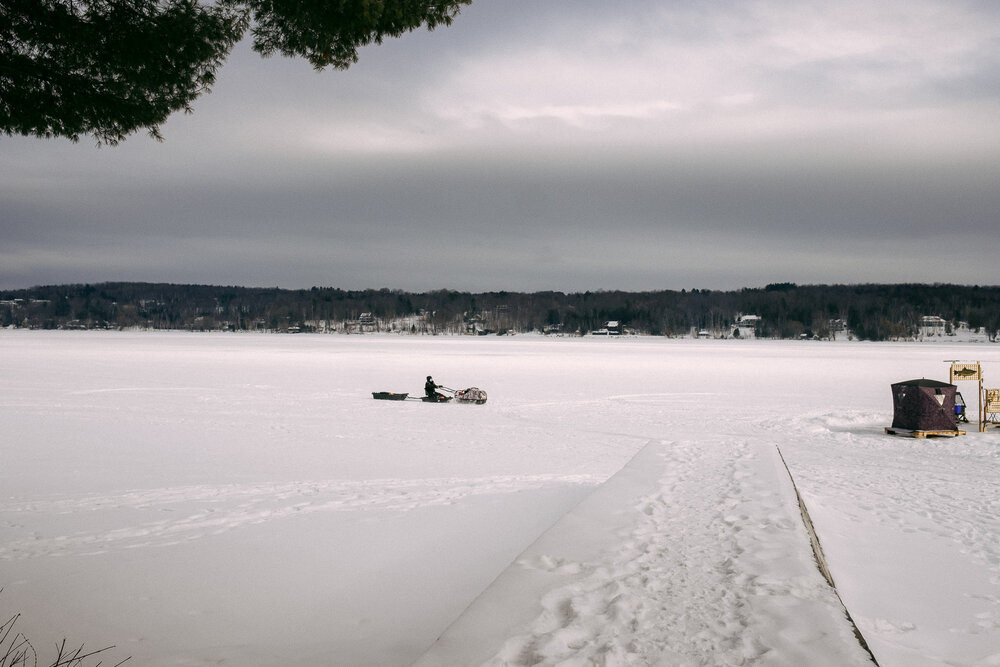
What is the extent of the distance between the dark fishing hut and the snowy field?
48 centimetres

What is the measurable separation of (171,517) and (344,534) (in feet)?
6.74

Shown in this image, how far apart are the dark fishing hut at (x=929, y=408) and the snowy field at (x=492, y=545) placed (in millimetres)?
480

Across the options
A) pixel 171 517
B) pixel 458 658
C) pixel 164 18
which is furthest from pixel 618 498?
pixel 164 18

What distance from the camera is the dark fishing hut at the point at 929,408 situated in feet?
45.1

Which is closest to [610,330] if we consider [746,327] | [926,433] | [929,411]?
[746,327]

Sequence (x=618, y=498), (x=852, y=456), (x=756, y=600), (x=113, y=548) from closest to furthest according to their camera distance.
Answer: (x=756, y=600), (x=113, y=548), (x=618, y=498), (x=852, y=456)

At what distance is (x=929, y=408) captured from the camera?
45.2 feet

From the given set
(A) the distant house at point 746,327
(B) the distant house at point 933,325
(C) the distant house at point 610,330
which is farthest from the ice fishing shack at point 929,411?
(B) the distant house at point 933,325

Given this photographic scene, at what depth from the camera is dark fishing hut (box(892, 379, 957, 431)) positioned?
45.1 ft

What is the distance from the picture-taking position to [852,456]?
11.8 meters

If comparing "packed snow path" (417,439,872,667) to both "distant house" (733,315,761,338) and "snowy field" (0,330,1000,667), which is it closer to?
"snowy field" (0,330,1000,667)

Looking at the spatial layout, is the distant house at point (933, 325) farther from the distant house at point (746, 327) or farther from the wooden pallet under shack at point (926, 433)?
the wooden pallet under shack at point (926, 433)

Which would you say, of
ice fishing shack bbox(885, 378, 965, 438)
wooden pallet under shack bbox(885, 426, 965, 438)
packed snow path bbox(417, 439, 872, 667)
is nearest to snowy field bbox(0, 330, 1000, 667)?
packed snow path bbox(417, 439, 872, 667)

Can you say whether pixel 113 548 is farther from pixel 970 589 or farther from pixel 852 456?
pixel 852 456
